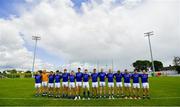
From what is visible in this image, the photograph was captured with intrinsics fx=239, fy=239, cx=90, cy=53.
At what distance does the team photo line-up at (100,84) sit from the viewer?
2025cm

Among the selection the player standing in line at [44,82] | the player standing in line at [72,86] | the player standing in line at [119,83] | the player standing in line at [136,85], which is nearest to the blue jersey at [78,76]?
the player standing in line at [72,86]

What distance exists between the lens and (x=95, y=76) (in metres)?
20.3

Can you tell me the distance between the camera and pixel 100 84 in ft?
66.8

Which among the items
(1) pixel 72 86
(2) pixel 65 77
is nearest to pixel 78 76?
(1) pixel 72 86

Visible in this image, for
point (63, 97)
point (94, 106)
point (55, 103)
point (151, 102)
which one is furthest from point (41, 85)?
point (151, 102)

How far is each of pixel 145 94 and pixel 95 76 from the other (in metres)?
4.48

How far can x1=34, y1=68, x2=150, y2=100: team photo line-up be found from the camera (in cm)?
2025

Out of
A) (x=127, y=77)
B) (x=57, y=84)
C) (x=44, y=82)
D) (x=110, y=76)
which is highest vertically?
(x=110, y=76)

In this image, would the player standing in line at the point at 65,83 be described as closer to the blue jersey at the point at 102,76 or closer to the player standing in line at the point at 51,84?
the player standing in line at the point at 51,84

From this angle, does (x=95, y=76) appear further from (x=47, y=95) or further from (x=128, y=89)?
(x=47, y=95)

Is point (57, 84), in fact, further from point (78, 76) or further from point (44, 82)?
point (78, 76)

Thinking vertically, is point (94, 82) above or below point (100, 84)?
above

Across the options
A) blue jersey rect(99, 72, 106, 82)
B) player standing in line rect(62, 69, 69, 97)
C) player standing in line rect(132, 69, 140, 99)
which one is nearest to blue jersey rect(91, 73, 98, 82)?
blue jersey rect(99, 72, 106, 82)

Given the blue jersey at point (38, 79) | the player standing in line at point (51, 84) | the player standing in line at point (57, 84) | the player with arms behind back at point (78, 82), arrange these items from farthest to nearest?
the blue jersey at point (38, 79) < the player standing in line at point (51, 84) < the player standing in line at point (57, 84) < the player with arms behind back at point (78, 82)
